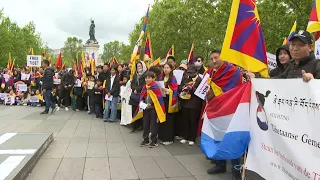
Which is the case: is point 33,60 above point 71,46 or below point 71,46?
below

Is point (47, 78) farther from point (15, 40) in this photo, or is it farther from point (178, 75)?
point (15, 40)

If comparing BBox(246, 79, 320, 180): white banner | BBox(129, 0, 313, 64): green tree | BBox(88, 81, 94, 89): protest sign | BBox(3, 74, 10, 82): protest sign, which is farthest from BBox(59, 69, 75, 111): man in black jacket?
BBox(129, 0, 313, 64): green tree

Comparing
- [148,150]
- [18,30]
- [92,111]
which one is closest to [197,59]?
[148,150]

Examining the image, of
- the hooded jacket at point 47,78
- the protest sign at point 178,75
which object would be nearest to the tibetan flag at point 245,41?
the protest sign at point 178,75

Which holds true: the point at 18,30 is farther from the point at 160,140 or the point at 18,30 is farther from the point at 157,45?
the point at 160,140

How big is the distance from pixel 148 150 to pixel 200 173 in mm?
1666

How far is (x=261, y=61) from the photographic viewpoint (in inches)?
157

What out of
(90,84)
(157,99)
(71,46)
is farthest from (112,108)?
(71,46)

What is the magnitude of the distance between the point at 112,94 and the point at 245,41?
6.45 metres

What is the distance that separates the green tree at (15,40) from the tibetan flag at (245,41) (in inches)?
1510

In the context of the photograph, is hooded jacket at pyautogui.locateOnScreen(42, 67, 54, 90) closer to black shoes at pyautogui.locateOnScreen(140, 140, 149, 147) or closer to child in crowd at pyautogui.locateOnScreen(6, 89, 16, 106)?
child in crowd at pyautogui.locateOnScreen(6, 89, 16, 106)

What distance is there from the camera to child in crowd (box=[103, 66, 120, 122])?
981 centimetres

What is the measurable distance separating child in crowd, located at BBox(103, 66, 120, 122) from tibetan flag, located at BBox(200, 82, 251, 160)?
5.51 m

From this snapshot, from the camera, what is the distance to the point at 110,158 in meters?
5.63
